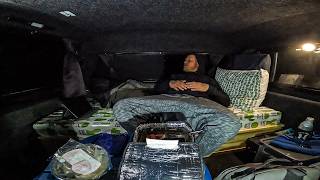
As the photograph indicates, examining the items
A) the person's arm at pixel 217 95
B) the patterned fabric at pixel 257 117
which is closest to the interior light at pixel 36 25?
the person's arm at pixel 217 95

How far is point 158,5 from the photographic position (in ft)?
5.73

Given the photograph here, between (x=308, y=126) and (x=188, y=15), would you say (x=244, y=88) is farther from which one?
(x=188, y=15)

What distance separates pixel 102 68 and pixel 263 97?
7.52 ft

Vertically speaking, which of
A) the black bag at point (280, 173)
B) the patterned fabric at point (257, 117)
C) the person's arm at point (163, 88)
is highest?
the person's arm at point (163, 88)

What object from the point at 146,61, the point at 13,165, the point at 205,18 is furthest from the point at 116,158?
the point at 146,61

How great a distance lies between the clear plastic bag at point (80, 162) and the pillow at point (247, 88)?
191cm

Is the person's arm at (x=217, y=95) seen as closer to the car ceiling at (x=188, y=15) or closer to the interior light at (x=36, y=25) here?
the car ceiling at (x=188, y=15)

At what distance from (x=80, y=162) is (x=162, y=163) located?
1.55 feet

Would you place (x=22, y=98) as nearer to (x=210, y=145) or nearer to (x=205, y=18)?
(x=210, y=145)

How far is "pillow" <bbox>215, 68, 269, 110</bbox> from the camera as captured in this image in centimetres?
256

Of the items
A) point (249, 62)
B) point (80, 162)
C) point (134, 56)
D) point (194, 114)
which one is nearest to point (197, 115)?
point (194, 114)

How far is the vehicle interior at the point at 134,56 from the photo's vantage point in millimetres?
1810

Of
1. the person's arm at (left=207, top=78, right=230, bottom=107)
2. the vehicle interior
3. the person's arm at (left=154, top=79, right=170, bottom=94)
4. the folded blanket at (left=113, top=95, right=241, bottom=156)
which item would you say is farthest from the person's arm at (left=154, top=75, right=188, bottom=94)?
the folded blanket at (left=113, top=95, right=241, bottom=156)

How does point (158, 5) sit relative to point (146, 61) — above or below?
above
